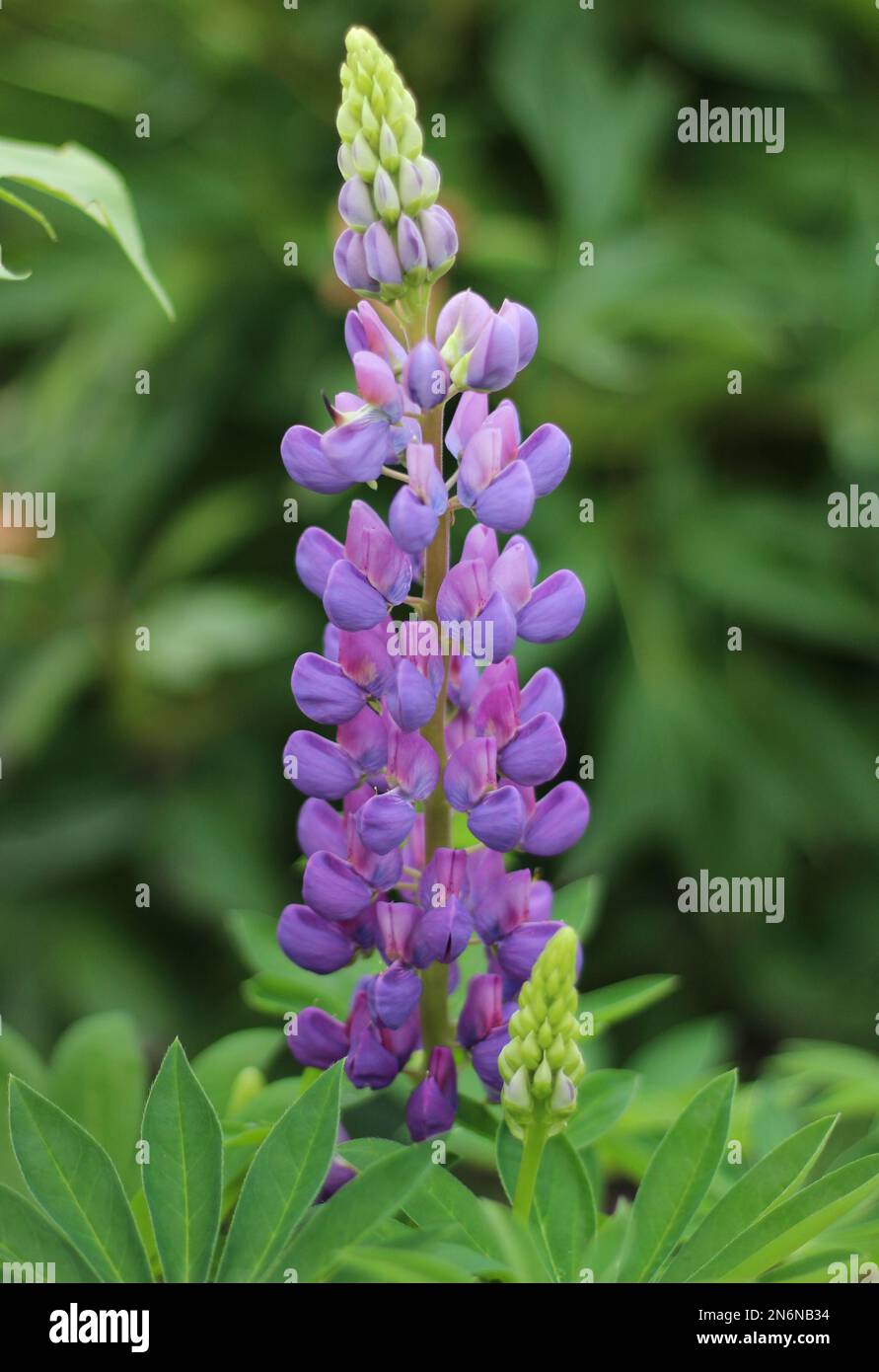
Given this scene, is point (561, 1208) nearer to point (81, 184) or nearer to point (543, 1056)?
point (543, 1056)

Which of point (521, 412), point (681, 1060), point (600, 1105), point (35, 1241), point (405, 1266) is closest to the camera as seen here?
point (405, 1266)

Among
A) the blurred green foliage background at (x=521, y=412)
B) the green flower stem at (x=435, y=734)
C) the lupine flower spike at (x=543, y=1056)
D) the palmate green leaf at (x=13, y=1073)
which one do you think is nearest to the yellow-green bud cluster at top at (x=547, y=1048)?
the lupine flower spike at (x=543, y=1056)

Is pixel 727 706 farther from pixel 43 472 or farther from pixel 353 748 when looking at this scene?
pixel 353 748

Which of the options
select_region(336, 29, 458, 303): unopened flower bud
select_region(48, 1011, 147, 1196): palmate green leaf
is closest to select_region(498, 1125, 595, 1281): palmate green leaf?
select_region(48, 1011, 147, 1196): palmate green leaf

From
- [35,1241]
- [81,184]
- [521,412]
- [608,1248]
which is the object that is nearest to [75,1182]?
[35,1241]

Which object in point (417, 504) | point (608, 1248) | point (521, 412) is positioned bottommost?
point (608, 1248)

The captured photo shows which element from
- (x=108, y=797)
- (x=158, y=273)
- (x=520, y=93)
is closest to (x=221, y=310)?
(x=158, y=273)

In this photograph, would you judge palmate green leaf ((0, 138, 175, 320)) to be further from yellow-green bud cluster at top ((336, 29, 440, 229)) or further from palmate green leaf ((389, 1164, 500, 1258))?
palmate green leaf ((389, 1164, 500, 1258))
